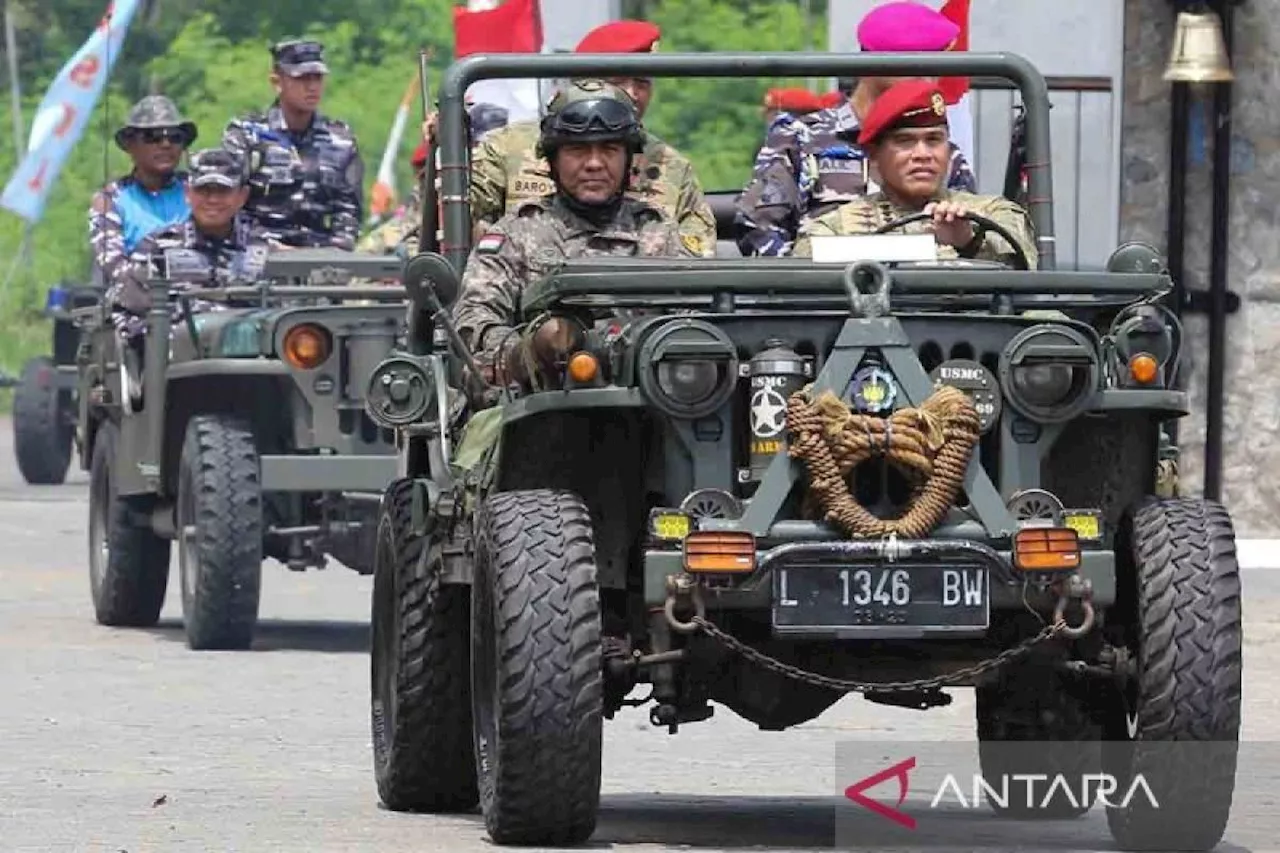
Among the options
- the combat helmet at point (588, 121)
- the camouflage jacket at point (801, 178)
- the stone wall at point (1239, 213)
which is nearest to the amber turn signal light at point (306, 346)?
the camouflage jacket at point (801, 178)

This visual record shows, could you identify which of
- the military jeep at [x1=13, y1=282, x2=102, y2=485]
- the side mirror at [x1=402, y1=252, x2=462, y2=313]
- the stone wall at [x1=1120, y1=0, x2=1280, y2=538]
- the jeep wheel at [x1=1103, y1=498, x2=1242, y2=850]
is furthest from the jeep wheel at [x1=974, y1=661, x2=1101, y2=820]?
the military jeep at [x1=13, y1=282, x2=102, y2=485]

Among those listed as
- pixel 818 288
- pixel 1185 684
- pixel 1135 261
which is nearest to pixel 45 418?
pixel 1135 261

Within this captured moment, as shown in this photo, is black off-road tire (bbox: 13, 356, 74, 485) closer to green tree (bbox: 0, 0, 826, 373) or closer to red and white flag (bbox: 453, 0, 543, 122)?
red and white flag (bbox: 453, 0, 543, 122)

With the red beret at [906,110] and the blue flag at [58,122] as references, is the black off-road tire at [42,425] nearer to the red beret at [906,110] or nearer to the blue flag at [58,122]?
the blue flag at [58,122]

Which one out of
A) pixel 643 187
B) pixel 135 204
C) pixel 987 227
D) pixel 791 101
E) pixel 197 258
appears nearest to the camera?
pixel 987 227

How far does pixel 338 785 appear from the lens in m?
10.3

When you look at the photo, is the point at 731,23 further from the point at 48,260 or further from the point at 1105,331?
the point at 1105,331

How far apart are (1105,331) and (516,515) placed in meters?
1.43

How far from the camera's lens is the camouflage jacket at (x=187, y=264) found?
640 inches

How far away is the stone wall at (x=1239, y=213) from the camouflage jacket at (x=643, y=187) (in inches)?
359

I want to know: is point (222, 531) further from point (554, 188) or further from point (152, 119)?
point (554, 188)

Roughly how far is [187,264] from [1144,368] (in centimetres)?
833

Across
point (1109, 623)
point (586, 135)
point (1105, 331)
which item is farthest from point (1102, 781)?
point (586, 135)

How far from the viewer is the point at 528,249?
9555mm
